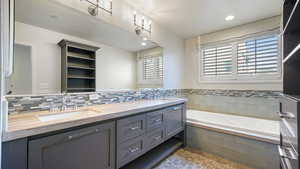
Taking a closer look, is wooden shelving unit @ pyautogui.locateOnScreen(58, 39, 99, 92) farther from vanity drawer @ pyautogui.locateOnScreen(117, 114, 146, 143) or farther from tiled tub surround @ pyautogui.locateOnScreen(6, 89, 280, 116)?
vanity drawer @ pyautogui.locateOnScreen(117, 114, 146, 143)

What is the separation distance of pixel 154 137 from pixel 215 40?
2.55 m

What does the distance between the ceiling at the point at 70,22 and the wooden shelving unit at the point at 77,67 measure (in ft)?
0.49

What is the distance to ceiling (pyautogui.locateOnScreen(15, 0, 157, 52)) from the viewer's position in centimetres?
133

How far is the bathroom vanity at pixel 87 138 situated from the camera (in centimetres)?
87

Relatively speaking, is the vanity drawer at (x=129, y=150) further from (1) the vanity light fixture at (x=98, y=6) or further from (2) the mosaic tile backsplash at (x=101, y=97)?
(1) the vanity light fixture at (x=98, y=6)

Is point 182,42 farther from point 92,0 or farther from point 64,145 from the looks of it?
point 64,145

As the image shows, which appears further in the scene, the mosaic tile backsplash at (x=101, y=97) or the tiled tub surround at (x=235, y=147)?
the tiled tub surround at (x=235, y=147)

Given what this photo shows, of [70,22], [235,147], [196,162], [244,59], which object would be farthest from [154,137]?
[244,59]

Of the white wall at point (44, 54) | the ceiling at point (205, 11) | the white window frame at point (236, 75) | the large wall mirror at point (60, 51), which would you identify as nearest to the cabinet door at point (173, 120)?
the large wall mirror at point (60, 51)

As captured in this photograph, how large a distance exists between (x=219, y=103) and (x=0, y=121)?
3338 millimetres

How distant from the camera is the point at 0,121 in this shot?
0.73m

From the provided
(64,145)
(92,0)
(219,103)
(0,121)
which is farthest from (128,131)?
(219,103)

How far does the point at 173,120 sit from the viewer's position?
87.1 inches

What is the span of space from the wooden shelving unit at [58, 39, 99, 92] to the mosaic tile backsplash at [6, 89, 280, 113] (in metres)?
0.10
